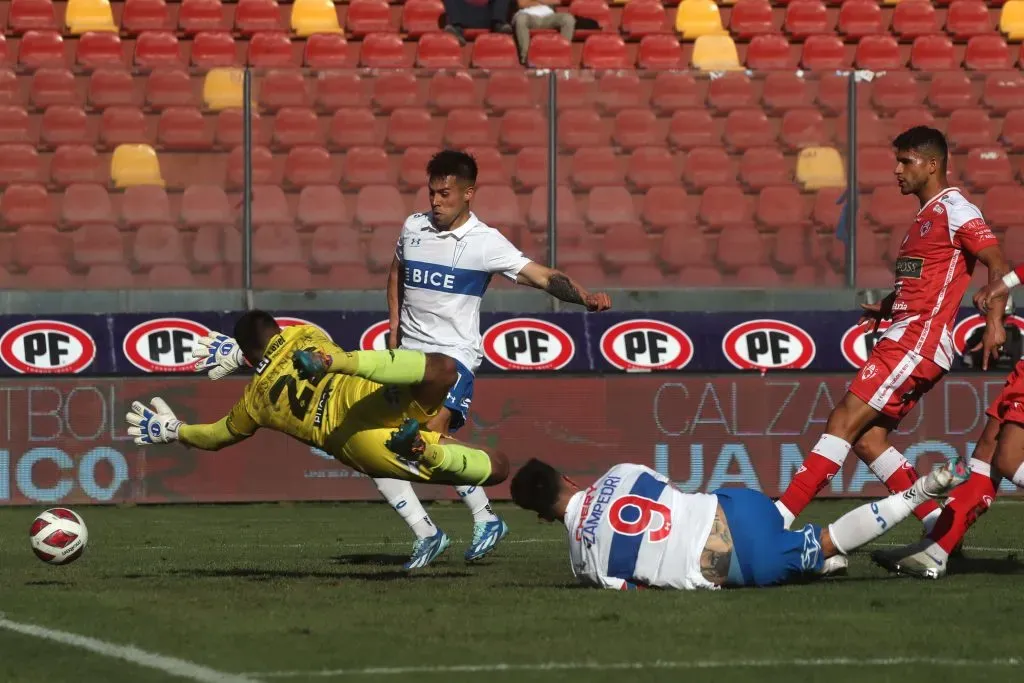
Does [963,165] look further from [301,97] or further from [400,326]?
[400,326]

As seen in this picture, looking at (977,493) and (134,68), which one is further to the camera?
(134,68)

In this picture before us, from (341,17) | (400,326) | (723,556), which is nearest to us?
(723,556)

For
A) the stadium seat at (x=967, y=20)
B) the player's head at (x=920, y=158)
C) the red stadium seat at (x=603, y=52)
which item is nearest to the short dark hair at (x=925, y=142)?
the player's head at (x=920, y=158)

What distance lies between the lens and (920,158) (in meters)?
9.39

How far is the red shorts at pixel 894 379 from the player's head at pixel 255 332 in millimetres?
2981

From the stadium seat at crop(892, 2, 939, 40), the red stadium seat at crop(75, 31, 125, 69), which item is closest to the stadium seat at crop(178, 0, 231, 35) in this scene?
the red stadium seat at crop(75, 31, 125, 69)

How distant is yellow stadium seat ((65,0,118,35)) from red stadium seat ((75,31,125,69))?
524mm

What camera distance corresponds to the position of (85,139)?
1549cm

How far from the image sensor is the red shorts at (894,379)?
9.17m

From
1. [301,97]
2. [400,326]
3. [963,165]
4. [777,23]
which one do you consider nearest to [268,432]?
[301,97]

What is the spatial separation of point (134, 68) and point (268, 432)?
134 inches

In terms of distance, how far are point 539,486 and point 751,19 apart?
1373 cm

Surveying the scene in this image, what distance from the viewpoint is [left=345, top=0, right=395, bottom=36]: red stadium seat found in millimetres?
20203

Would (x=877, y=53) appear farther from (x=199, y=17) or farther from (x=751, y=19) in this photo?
(x=199, y=17)
